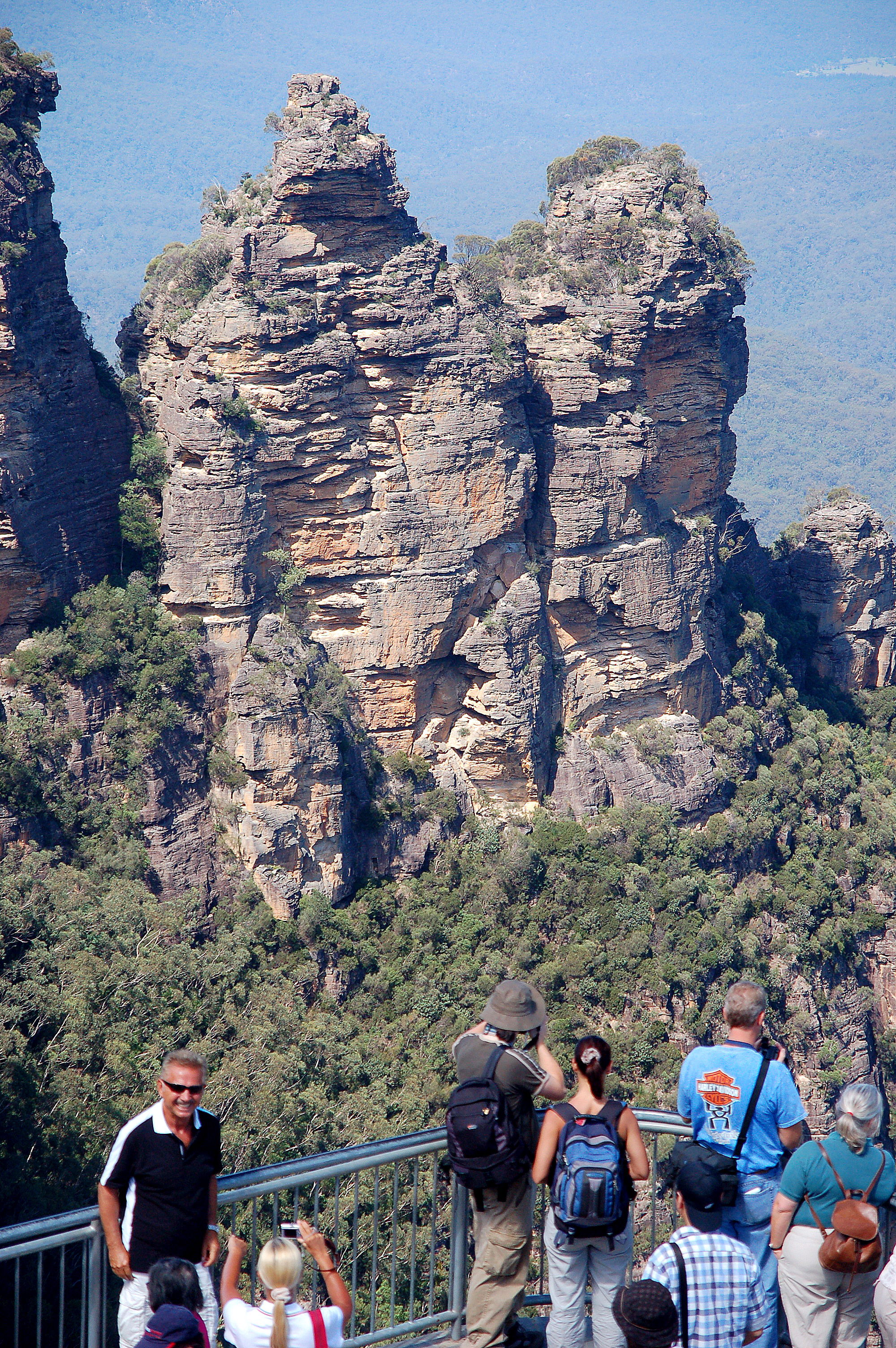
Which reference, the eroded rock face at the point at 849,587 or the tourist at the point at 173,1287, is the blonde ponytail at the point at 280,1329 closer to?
the tourist at the point at 173,1287

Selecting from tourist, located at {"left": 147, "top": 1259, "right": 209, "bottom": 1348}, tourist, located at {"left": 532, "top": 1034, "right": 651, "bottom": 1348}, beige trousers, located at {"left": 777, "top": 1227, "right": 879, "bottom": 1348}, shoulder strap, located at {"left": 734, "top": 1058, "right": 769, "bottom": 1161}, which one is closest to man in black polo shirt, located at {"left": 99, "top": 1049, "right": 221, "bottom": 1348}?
tourist, located at {"left": 147, "top": 1259, "right": 209, "bottom": 1348}

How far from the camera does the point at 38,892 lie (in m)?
28.6

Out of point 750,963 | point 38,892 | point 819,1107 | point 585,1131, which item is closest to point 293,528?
point 38,892

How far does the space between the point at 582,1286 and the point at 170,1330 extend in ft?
10.1

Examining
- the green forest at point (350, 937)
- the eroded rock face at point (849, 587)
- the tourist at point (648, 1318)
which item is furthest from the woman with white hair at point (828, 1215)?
the eroded rock face at point (849, 587)

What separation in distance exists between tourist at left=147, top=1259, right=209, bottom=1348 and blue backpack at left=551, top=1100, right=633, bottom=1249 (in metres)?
2.49

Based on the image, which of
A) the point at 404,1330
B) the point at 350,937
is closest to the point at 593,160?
the point at 350,937

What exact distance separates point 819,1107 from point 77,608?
26.4 metres

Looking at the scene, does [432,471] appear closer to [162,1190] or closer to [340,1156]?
[340,1156]

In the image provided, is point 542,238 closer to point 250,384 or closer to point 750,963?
point 250,384

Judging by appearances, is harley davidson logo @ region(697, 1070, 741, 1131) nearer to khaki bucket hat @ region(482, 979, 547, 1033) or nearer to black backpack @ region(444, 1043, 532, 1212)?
khaki bucket hat @ region(482, 979, 547, 1033)

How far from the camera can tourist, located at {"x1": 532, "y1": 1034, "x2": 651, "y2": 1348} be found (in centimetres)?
862

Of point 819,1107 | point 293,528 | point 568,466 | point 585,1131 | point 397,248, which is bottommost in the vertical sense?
point 819,1107

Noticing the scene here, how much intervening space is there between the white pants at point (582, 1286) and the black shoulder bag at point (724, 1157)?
67 cm
